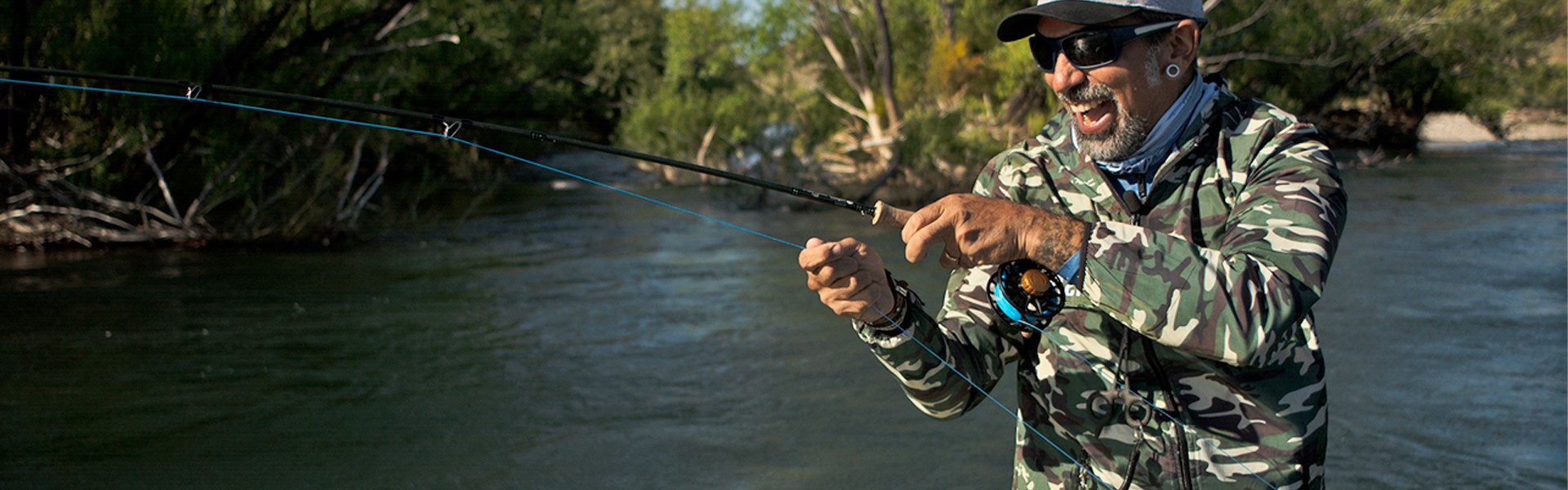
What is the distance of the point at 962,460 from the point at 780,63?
56.6 feet

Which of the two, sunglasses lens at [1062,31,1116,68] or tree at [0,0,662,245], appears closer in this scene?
sunglasses lens at [1062,31,1116,68]

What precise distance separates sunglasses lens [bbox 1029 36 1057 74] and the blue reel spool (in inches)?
16.9

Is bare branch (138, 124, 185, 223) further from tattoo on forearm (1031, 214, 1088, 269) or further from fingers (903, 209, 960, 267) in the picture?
tattoo on forearm (1031, 214, 1088, 269)

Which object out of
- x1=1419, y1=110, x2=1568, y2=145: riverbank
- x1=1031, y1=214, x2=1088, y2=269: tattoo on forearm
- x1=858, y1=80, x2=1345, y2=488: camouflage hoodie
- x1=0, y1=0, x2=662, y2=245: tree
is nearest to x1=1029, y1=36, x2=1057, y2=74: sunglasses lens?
x1=858, y1=80, x2=1345, y2=488: camouflage hoodie

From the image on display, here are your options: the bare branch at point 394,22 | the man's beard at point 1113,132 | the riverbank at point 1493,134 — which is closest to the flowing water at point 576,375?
the bare branch at point 394,22

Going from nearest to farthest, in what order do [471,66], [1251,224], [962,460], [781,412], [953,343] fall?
[1251,224] → [953,343] → [962,460] → [781,412] → [471,66]

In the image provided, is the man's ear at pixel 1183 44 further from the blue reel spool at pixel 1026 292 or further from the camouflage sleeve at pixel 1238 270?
the blue reel spool at pixel 1026 292

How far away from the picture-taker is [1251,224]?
80.5 inches

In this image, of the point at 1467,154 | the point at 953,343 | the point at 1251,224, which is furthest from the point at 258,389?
the point at 1467,154

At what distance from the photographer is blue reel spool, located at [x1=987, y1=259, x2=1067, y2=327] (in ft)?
7.32

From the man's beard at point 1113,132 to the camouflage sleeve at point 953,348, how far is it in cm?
26

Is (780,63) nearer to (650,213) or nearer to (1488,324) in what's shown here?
(650,213)

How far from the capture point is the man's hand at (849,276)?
7.26 feet

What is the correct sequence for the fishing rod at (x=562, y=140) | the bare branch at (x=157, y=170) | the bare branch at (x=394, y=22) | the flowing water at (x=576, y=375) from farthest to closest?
the bare branch at (x=394, y=22) → the bare branch at (x=157, y=170) → the flowing water at (x=576, y=375) → the fishing rod at (x=562, y=140)
